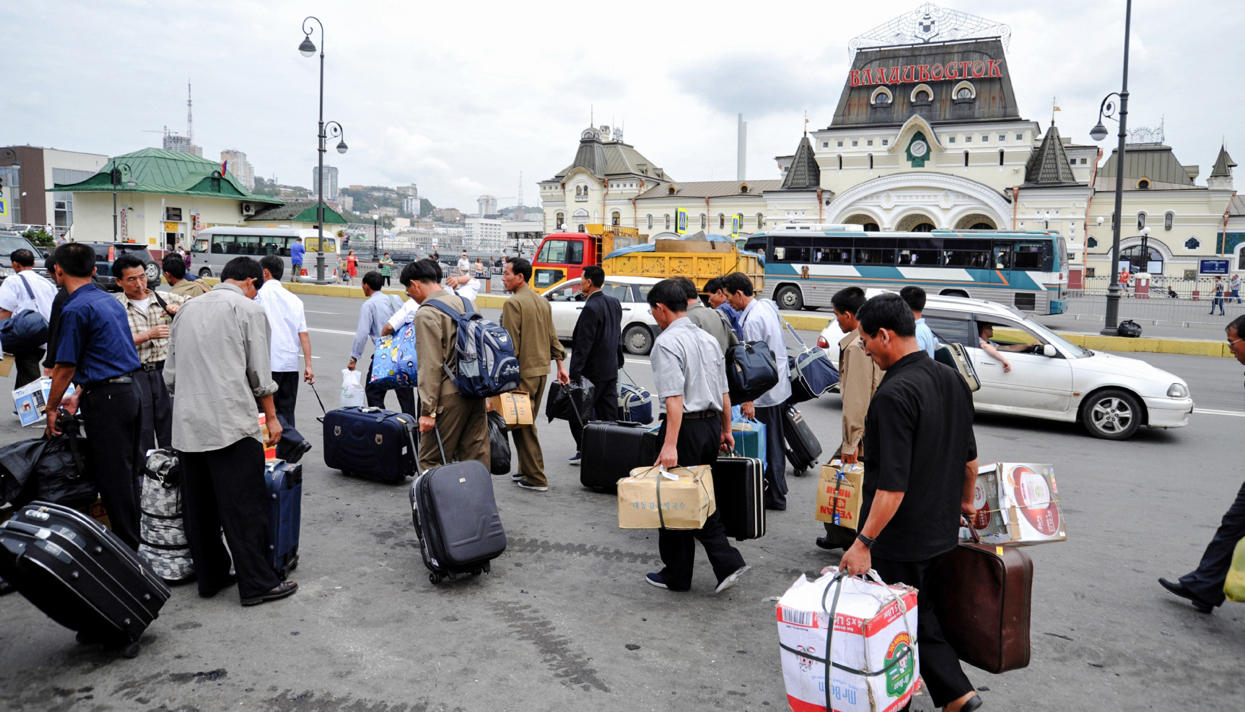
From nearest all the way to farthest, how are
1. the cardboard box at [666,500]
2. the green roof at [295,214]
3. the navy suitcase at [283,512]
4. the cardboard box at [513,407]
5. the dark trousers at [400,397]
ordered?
the cardboard box at [666,500], the navy suitcase at [283,512], the cardboard box at [513,407], the dark trousers at [400,397], the green roof at [295,214]

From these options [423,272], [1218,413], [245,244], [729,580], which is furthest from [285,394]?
[245,244]

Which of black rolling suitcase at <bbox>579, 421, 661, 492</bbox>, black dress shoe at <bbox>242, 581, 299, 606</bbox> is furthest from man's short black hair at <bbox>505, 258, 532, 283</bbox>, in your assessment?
black dress shoe at <bbox>242, 581, 299, 606</bbox>

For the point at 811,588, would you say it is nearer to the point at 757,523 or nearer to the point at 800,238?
the point at 757,523

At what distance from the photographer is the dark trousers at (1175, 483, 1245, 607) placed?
4344mm

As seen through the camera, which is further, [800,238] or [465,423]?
[800,238]

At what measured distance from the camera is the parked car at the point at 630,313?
1526 cm

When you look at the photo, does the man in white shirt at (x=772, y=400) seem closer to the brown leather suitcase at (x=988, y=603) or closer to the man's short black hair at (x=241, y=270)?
the brown leather suitcase at (x=988, y=603)

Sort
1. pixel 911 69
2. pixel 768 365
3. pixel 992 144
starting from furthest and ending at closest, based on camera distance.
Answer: pixel 911 69 < pixel 992 144 < pixel 768 365

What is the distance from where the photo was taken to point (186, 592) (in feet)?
14.5

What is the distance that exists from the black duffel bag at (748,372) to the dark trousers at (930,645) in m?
2.30

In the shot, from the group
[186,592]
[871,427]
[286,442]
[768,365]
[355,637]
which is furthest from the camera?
[286,442]

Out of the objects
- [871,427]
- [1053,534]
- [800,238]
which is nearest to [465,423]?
[871,427]

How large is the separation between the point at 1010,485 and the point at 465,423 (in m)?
3.34

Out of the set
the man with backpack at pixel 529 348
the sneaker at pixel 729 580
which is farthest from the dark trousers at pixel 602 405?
the sneaker at pixel 729 580
